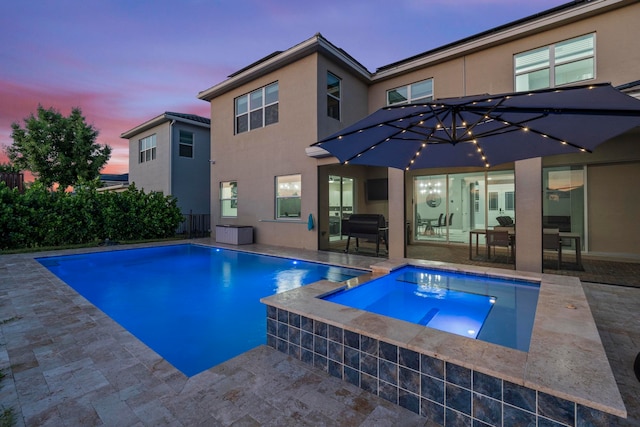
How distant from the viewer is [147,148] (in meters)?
16.0

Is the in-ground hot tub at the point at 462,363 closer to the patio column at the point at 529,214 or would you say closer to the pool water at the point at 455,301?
the pool water at the point at 455,301

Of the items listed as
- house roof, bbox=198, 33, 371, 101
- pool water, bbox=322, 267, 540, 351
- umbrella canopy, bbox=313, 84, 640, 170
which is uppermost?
house roof, bbox=198, 33, 371, 101

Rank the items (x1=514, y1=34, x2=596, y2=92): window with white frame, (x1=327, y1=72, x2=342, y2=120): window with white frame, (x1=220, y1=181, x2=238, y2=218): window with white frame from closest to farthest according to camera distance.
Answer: (x1=514, y1=34, x2=596, y2=92): window with white frame
(x1=327, y1=72, x2=342, y2=120): window with white frame
(x1=220, y1=181, x2=238, y2=218): window with white frame

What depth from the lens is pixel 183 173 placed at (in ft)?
48.2

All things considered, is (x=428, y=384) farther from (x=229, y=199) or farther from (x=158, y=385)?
(x=229, y=199)

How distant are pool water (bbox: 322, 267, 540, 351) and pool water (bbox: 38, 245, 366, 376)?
4.73ft

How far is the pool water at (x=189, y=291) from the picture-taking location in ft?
11.1

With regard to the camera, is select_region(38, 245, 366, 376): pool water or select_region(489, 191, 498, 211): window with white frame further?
select_region(489, 191, 498, 211): window with white frame

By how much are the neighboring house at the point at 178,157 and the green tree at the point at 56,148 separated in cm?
329

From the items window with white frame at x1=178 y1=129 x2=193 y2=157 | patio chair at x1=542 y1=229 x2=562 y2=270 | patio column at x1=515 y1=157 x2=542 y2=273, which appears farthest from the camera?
window with white frame at x1=178 y1=129 x2=193 y2=157

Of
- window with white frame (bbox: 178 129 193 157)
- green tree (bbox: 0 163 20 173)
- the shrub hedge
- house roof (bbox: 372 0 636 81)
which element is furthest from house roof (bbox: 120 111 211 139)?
house roof (bbox: 372 0 636 81)

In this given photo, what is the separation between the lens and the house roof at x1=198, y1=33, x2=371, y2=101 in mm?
8539

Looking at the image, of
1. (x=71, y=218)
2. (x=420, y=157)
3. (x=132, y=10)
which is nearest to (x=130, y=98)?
→ (x=132, y=10)

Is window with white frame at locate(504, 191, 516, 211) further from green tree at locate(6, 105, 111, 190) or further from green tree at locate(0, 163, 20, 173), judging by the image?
green tree at locate(0, 163, 20, 173)
